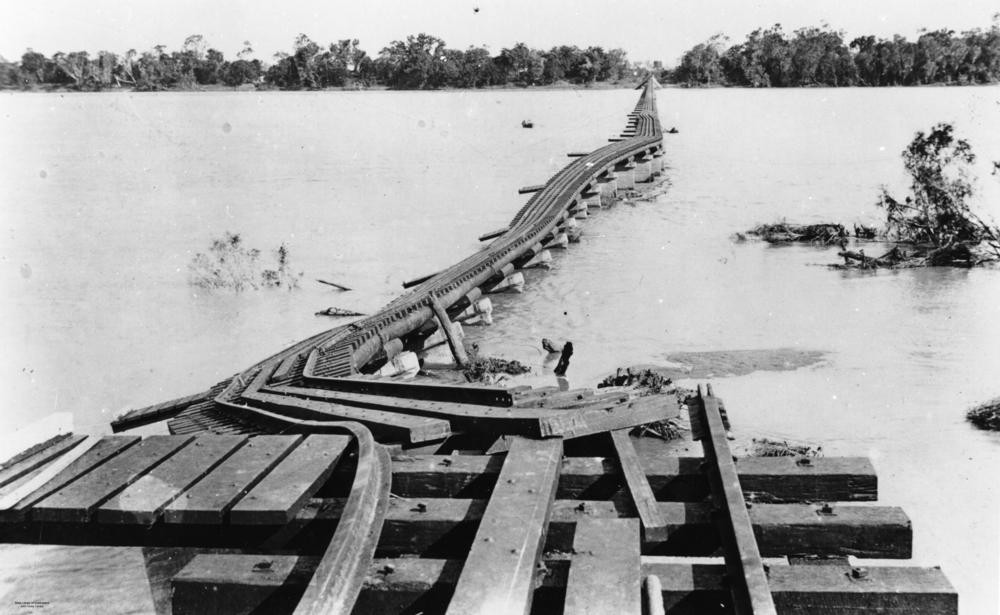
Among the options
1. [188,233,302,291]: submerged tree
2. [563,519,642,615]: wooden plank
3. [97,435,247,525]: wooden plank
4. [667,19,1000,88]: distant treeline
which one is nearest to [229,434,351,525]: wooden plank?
[97,435,247,525]: wooden plank

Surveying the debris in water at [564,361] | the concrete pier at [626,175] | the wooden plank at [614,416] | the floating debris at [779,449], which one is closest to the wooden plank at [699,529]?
the wooden plank at [614,416]

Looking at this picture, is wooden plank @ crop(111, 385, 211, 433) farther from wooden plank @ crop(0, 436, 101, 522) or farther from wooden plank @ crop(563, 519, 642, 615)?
wooden plank @ crop(563, 519, 642, 615)

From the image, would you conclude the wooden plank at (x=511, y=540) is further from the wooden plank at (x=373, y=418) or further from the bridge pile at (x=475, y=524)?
the wooden plank at (x=373, y=418)

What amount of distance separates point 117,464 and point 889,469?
4.45m

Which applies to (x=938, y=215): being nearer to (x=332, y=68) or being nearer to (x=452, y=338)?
(x=452, y=338)

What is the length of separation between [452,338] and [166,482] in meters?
4.75

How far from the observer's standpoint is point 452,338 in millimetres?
8211

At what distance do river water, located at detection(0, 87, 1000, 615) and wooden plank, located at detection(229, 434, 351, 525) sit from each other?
302 centimetres

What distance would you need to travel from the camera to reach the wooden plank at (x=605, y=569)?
259 centimetres

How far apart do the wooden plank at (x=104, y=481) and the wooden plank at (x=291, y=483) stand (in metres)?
0.55

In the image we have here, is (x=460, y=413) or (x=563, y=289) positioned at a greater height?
(x=460, y=413)

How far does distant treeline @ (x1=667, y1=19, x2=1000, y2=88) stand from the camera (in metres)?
69.8

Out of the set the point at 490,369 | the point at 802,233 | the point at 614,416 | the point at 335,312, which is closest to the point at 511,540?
the point at 614,416

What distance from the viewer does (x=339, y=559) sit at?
2861 mm
